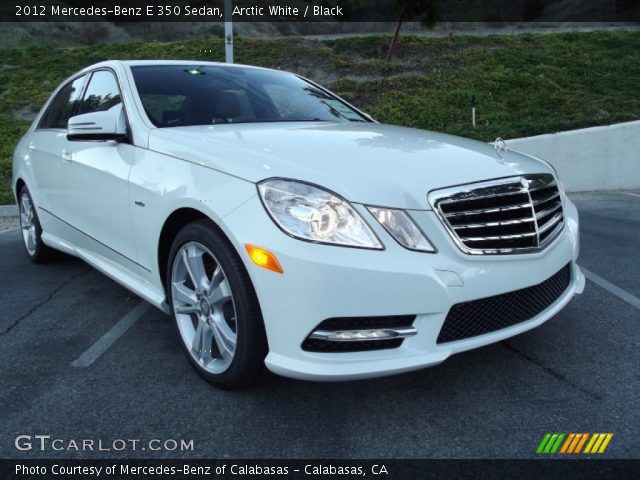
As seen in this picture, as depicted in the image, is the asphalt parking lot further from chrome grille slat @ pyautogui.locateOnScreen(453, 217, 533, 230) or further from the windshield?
the windshield

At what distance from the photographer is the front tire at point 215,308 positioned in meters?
2.35

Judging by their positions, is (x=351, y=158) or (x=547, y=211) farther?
(x=547, y=211)

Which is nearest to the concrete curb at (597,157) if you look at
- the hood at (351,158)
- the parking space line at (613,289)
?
the parking space line at (613,289)

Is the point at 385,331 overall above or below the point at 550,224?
below

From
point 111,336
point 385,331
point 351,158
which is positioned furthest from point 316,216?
point 111,336

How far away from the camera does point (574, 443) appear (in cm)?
220

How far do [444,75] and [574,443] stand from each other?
15.2m

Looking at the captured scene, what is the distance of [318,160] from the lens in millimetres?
2436

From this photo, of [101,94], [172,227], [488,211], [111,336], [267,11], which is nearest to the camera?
[488,211]

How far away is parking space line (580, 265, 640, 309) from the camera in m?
3.79

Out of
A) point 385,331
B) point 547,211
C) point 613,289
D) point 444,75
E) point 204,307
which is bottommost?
point 444,75

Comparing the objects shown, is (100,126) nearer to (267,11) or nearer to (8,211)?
(8,211)
